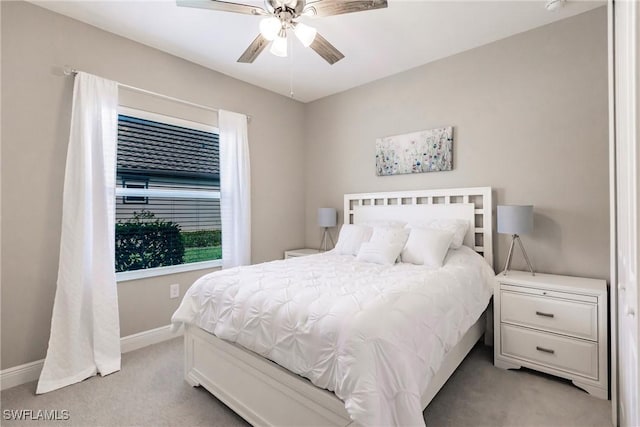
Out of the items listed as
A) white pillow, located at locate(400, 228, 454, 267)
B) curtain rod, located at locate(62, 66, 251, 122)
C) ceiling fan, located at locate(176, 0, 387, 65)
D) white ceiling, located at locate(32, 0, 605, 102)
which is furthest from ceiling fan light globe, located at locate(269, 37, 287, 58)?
white pillow, located at locate(400, 228, 454, 267)

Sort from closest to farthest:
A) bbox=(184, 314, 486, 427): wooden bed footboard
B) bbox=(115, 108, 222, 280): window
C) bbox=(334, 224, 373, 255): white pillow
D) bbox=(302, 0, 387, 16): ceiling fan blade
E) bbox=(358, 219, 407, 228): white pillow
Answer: bbox=(184, 314, 486, 427): wooden bed footboard → bbox=(302, 0, 387, 16): ceiling fan blade → bbox=(115, 108, 222, 280): window → bbox=(334, 224, 373, 255): white pillow → bbox=(358, 219, 407, 228): white pillow

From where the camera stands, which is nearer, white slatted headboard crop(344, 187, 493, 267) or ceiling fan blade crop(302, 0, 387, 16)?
ceiling fan blade crop(302, 0, 387, 16)

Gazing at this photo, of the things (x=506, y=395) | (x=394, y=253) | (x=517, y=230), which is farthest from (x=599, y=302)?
(x=394, y=253)

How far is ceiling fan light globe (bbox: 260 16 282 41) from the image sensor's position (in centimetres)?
186

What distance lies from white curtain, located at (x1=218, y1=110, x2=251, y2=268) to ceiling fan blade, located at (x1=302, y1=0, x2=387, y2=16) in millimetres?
1810

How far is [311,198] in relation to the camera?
4375 millimetres

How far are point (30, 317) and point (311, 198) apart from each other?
3.10m

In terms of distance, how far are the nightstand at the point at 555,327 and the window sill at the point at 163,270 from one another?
2.80 m

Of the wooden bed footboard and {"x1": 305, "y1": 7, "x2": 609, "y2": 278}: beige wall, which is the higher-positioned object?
{"x1": 305, "y1": 7, "x2": 609, "y2": 278}: beige wall

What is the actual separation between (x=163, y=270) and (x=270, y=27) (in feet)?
7.89

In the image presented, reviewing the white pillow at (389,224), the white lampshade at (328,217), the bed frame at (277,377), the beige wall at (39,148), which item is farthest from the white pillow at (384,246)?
the beige wall at (39,148)

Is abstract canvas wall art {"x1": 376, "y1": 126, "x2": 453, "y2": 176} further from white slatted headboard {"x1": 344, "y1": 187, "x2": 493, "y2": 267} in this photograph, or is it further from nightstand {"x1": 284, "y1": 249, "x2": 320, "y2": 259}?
nightstand {"x1": 284, "y1": 249, "x2": 320, "y2": 259}

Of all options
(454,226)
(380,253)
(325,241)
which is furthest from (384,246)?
(325,241)

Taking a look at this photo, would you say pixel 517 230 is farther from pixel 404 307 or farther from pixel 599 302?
pixel 404 307
